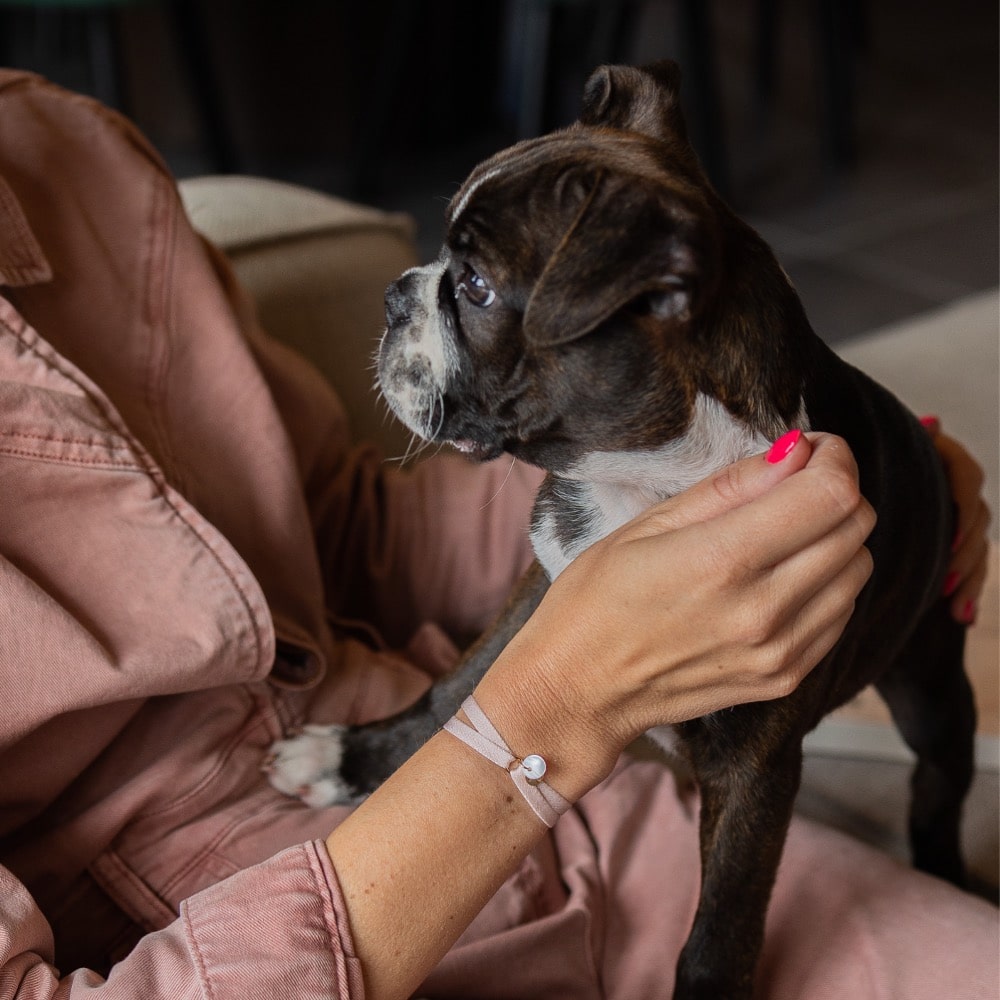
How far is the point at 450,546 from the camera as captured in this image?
1.27 metres

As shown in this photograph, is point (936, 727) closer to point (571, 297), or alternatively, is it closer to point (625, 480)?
point (625, 480)

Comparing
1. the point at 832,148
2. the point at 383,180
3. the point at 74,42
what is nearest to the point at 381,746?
the point at 383,180

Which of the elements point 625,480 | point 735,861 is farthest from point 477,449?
point 735,861

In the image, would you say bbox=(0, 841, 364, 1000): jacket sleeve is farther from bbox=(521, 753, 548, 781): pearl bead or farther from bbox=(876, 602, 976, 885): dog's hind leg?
bbox=(876, 602, 976, 885): dog's hind leg

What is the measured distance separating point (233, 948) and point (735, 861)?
1.19ft

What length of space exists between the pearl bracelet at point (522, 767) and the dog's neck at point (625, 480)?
0.21 metres

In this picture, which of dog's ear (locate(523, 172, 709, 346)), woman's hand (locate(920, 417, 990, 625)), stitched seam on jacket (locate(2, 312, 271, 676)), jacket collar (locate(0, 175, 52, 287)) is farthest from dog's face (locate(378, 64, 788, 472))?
woman's hand (locate(920, 417, 990, 625))

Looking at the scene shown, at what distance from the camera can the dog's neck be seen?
815 millimetres

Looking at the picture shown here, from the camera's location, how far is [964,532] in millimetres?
1084

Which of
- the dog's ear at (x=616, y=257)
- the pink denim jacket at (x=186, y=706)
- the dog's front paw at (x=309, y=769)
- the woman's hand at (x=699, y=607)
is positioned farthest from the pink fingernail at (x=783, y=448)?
the dog's front paw at (x=309, y=769)

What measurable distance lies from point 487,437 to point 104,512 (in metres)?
0.28

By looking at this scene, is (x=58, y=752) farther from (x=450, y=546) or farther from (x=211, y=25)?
(x=211, y=25)

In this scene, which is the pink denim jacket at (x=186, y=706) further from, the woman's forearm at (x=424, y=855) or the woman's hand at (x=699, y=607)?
the woman's hand at (x=699, y=607)

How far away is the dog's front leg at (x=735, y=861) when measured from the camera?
33.8 inches
